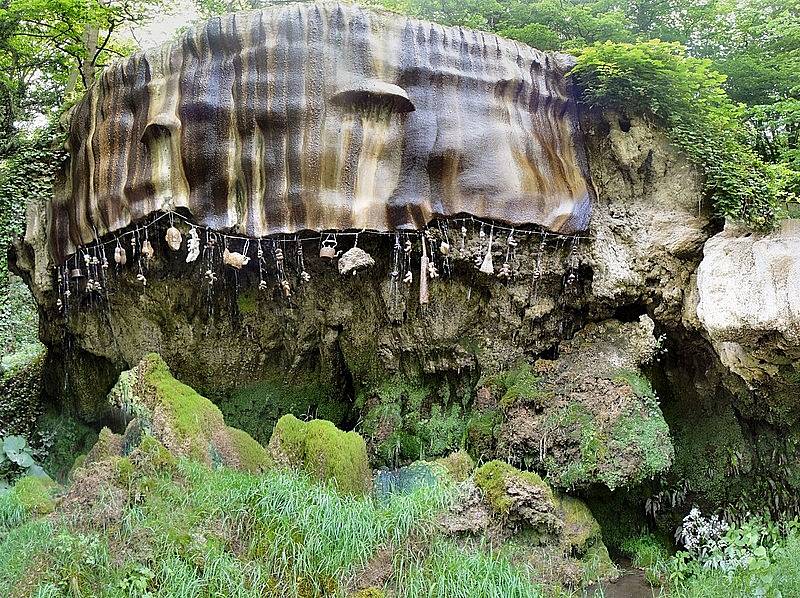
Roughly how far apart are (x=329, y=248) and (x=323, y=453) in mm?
2012

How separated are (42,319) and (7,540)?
5.18 meters

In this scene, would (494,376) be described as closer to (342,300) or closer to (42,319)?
(342,300)

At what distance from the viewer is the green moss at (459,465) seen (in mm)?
6339

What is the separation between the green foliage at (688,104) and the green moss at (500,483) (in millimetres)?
3336

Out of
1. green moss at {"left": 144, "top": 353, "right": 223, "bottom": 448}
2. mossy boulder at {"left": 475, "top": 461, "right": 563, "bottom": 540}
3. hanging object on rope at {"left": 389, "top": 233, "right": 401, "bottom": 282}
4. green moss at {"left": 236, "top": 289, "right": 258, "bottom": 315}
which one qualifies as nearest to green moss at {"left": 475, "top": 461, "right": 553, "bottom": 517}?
mossy boulder at {"left": 475, "top": 461, "right": 563, "bottom": 540}

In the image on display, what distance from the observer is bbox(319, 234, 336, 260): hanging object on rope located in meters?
6.70

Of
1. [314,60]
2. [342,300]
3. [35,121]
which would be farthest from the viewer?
[35,121]

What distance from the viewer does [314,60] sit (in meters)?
6.64

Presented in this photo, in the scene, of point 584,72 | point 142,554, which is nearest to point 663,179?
point 584,72

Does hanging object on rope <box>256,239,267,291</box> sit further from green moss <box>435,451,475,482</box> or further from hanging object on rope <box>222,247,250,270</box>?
green moss <box>435,451,475,482</box>

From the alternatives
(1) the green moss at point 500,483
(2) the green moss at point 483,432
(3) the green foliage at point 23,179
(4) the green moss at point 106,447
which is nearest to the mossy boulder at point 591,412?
(2) the green moss at point 483,432

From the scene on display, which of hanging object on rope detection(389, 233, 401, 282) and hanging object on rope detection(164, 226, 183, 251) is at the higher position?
hanging object on rope detection(164, 226, 183, 251)

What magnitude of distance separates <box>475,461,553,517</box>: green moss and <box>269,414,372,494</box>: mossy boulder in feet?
3.60

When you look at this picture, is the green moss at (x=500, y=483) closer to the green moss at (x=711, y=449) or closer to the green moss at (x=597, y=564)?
the green moss at (x=597, y=564)
